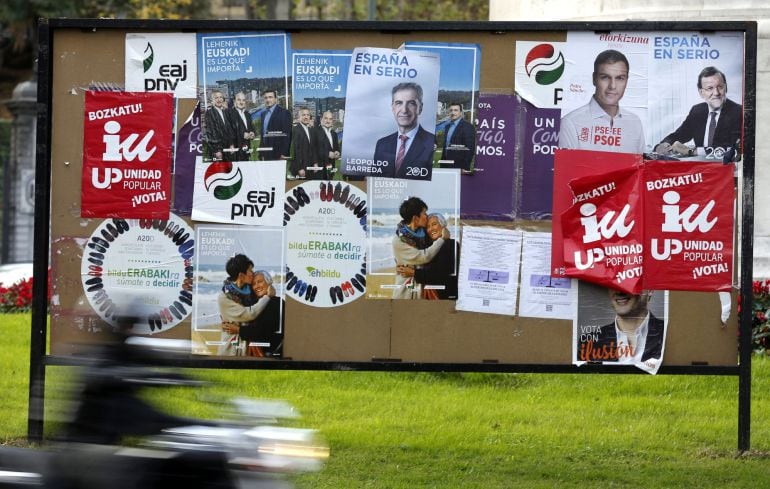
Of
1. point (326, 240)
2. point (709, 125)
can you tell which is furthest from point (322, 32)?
point (709, 125)

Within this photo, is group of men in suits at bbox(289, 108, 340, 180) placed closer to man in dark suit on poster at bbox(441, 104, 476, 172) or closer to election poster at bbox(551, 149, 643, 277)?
man in dark suit on poster at bbox(441, 104, 476, 172)

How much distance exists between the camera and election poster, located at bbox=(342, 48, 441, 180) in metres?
6.59

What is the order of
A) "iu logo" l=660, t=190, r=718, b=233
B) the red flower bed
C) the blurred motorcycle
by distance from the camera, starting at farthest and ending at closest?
the red flower bed < "iu logo" l=660, t=190, r=718, b=233 < the blurred motorcycle

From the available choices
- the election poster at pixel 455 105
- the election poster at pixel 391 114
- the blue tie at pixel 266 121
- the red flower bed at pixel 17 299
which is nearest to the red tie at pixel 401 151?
the election poster at pixel 391 114

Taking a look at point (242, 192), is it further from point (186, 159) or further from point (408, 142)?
point (408, 142)

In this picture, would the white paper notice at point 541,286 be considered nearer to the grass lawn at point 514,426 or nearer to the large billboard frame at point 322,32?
the large billboard frame at point 322,32

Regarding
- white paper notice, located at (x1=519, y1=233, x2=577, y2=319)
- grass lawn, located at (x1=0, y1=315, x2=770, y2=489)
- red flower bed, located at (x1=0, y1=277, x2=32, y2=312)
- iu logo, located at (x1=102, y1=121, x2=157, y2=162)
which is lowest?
grass lawn, located at (x1=0, y1=315, x2=770, y2=489)

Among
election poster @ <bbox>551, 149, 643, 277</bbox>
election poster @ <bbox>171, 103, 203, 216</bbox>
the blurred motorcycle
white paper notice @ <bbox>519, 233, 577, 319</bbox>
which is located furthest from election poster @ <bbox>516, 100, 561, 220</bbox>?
the blurred motorcycle

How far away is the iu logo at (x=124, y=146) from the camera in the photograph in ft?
21.7

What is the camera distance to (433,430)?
7.64 metres

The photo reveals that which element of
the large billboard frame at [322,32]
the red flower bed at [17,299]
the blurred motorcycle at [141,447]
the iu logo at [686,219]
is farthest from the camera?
the red flower bed at [17,299]

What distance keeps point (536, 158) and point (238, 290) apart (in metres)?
1.68

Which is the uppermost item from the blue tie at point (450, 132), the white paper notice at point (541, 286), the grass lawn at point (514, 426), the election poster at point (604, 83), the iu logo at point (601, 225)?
the election poster at point (604, 83)

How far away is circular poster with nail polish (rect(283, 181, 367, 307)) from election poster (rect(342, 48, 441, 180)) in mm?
162
